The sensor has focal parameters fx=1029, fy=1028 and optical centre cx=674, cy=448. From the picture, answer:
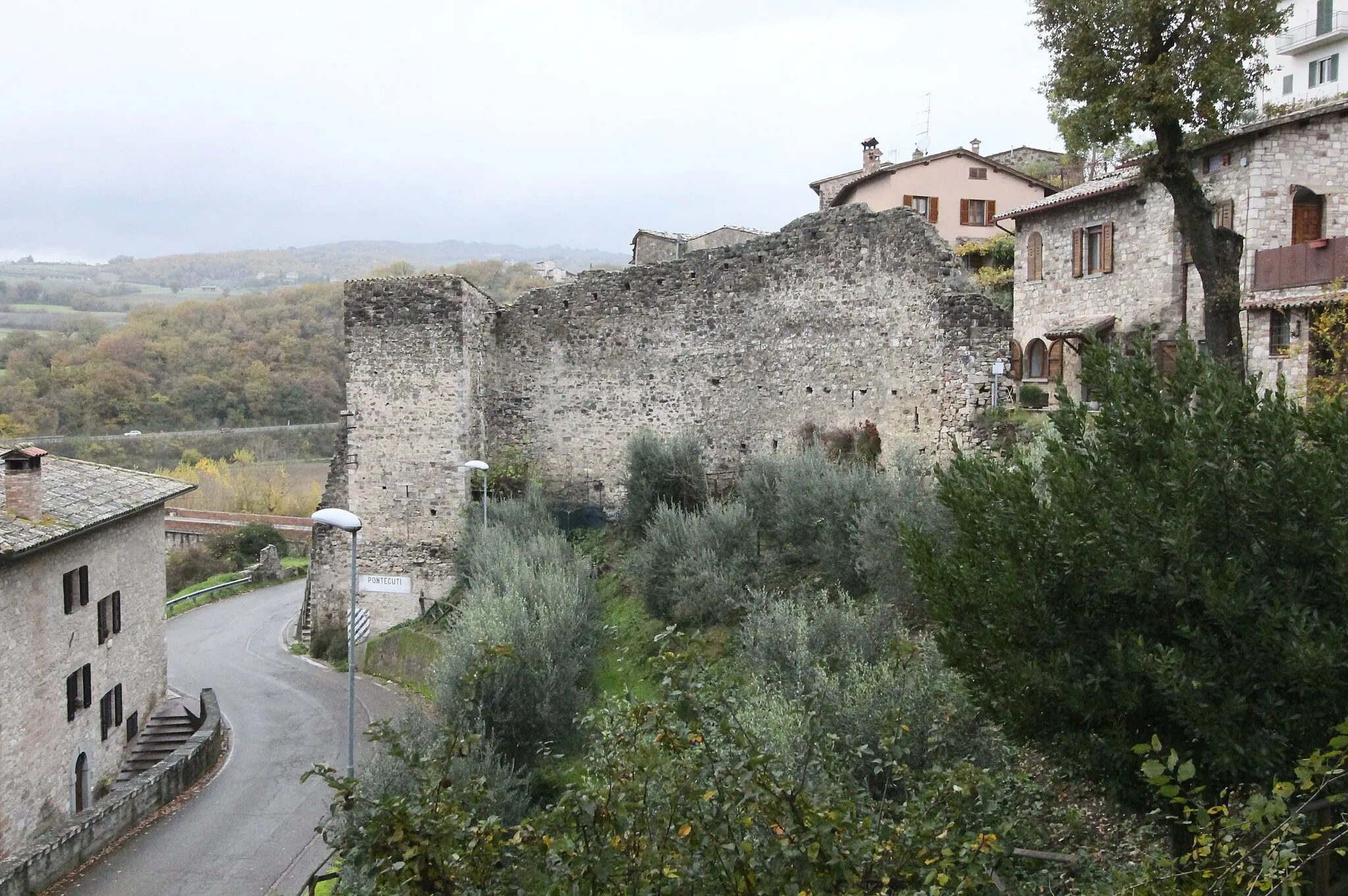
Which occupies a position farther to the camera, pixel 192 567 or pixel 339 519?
pixel 192 567

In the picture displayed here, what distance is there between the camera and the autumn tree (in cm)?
1561

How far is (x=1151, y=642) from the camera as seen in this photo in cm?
667

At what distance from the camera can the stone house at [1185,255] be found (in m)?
19.3

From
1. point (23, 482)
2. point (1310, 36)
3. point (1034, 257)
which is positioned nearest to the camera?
point (23, 482)

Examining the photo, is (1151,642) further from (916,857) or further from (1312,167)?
(1312,167)

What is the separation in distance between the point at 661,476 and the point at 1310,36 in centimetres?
3261

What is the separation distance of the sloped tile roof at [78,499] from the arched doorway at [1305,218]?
24.6 m

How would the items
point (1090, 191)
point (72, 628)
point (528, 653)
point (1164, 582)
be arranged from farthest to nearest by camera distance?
point (1090, 191)
point (72, 628)
point (528, 653)
point (1164, 582)

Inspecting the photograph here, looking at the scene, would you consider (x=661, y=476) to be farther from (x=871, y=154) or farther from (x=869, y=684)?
(x=871, y=154)

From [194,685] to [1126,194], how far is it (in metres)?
26.1

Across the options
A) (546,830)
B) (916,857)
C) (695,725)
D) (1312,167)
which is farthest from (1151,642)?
(1312,167)

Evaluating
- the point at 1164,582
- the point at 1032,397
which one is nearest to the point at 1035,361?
the point at 1032,397

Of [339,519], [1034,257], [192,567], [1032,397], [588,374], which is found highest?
[1034,257]

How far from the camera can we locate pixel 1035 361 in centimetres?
2681
